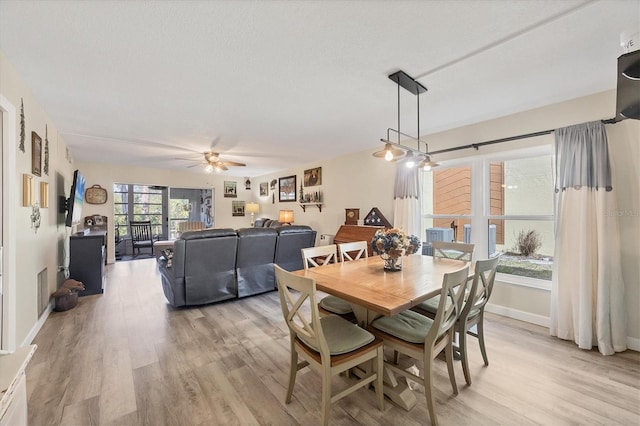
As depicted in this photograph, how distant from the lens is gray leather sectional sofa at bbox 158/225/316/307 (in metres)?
3.29

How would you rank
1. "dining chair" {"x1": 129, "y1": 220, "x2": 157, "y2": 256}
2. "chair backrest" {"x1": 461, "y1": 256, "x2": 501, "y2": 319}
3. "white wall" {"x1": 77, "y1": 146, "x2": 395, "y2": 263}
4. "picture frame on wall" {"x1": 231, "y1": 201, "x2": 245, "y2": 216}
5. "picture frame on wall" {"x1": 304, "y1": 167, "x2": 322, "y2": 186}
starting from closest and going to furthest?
"chair backrest" {"x1": 461, "y1": 256, "x2": 501, "y2": 319} → "white wall" {"x1": 77, "y1": 146, "x2": 395, "y2": 263} → "picture frame on wall" {"x1": 304, "y1": 167, "x2": 322, "y2": 186} → "dining chair" {"x1": 129, "y1": 220, "x2": 157, "y2": 256} → "picture frame on wall" {"x1": 231, "y1": 201, "x2": 245, "y2": 216}

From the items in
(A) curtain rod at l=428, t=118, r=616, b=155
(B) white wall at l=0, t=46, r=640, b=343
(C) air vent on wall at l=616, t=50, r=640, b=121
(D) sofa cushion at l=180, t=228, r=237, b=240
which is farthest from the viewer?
(D) sofa cushion at l=180, t=228, r=237, b=240

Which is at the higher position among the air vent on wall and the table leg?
the air vent on wall

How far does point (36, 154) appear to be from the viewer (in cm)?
270

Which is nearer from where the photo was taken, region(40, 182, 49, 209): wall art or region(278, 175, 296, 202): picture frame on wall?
region(40, 182, 49, 209): wall art

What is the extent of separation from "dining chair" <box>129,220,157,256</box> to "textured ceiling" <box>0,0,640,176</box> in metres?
4.43

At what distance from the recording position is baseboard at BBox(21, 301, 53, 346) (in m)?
2.42

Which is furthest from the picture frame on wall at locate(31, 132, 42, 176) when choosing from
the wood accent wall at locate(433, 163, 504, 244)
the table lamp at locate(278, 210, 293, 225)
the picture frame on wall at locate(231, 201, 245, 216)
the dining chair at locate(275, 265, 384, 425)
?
the picture frame on wall at locate(231, 201, 245, 216)

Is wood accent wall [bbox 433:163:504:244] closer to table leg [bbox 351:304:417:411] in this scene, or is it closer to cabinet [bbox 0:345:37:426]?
table leg [bbox 351:304:417:411]

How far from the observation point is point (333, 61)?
6.79 ft

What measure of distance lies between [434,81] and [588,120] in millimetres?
1667

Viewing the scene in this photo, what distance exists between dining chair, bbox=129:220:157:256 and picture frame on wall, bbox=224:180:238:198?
7.58ft

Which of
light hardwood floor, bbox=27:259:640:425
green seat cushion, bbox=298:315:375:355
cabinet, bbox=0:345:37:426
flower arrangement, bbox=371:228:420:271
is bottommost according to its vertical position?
light hardwood floor, bbox=27:259:640:425

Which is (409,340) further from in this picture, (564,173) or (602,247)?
(564,173)
